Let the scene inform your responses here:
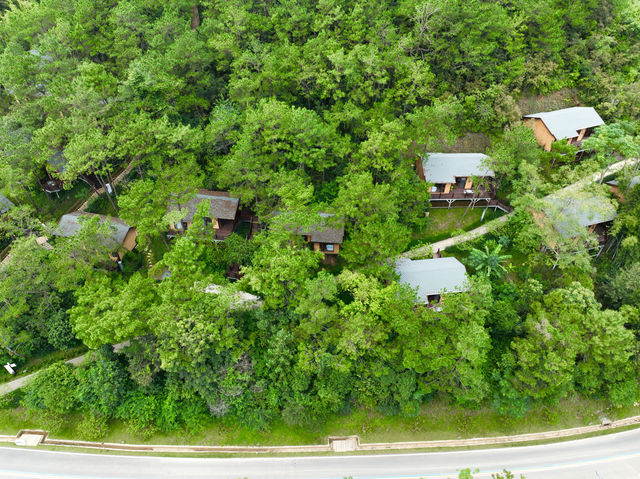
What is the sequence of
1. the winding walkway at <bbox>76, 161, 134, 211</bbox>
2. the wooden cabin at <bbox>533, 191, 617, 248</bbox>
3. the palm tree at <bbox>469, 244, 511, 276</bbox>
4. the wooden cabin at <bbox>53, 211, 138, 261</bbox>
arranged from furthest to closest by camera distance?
the winding walkway at <bbox>76, 161, 134, 211</bbox>, the wooden cabin at <bbox>53, 211, 138, 261</bbox>, the palm tree at <bbox>469, 244, 511, 276</bbox>, the wooden cabin at <bbox>533, 191, 617, 248</bbox>

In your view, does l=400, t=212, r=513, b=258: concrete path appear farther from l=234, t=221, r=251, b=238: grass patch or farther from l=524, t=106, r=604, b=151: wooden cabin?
l=234, t=221, r=251, b=238: grass patch

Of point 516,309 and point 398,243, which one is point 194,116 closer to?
point 398,243

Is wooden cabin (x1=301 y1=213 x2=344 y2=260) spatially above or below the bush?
above

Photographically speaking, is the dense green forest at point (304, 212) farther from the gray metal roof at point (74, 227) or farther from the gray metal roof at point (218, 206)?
the gray metal roof at point (74, 227)

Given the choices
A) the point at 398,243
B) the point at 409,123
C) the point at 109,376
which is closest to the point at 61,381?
the point at 109,376

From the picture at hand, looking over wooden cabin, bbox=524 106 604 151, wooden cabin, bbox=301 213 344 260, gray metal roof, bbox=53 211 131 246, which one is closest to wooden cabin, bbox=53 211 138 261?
gray metal roof, bbox=53 211 131 246

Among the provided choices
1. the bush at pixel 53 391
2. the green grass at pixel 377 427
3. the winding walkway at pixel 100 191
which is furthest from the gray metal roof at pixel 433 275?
Answer: the winding walkway at pixel 100 191
